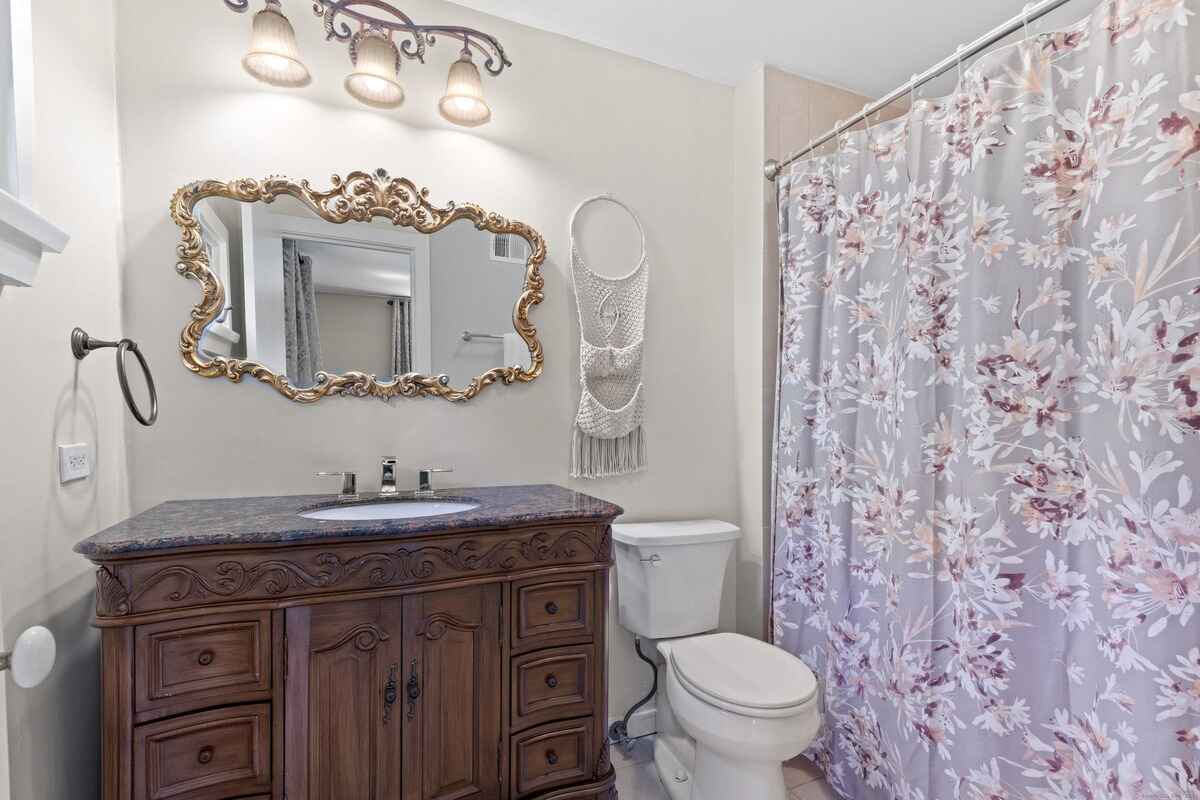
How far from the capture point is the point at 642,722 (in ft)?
7.05

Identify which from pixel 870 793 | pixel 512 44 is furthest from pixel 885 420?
pixel 512 44

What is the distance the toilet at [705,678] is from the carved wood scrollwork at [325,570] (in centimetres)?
46

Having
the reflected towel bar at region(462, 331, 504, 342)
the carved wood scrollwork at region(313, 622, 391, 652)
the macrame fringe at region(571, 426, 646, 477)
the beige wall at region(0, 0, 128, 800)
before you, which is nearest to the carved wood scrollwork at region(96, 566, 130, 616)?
the beige wall at region(0, 0, 128, 800)

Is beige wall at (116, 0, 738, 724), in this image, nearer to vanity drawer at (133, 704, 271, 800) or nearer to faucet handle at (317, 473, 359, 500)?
faucet handle at (317, 473, 359, 500)

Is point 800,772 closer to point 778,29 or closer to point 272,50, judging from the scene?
point 778,29

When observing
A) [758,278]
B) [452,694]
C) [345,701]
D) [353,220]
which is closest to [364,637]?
[345,701]

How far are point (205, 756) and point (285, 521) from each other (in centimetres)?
52

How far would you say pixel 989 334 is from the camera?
4.48ft

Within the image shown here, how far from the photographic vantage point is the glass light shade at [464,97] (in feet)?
5.68

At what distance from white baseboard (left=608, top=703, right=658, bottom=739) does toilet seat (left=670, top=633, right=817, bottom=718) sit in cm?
56

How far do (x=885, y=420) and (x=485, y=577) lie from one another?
1.28 metres

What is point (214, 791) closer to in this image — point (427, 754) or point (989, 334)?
point (427, 754)

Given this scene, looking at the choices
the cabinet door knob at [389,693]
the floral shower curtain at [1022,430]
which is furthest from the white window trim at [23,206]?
the floral shower curtain at [1022,430]

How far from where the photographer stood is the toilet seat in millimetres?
1439
